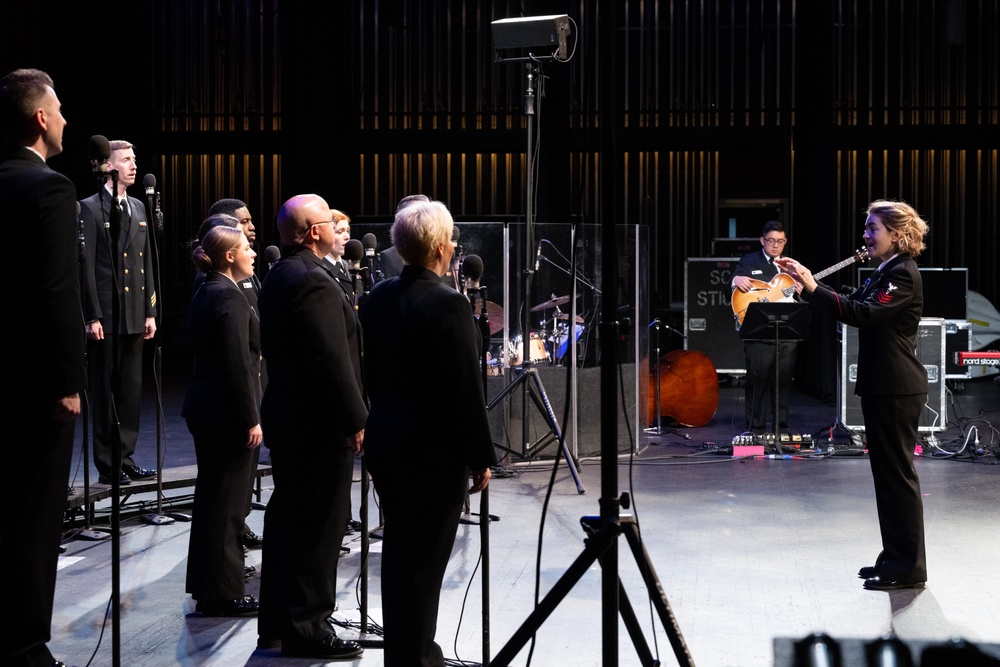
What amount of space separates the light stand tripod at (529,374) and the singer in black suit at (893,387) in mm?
2044

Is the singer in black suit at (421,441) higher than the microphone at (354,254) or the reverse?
the reverse

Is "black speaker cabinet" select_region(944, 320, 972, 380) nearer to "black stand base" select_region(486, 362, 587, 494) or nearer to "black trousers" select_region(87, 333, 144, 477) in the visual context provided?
"black stand base" select_region(486, 362, 587, 494)

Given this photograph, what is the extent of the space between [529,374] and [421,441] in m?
3.70

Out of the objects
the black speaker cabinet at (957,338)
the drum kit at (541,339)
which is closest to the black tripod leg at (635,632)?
the drum kit at (541,339)

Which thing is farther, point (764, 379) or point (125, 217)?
point (764, 379)

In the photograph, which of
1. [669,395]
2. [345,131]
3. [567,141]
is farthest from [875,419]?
[345,131]

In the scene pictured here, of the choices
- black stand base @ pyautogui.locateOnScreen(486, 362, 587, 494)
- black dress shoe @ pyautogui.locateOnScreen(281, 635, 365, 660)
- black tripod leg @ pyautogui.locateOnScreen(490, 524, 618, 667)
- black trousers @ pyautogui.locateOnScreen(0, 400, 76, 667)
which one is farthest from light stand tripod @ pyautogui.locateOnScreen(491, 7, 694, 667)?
black stand base @ pyautogui.locateOnScreen(486, 362, 587, 494)

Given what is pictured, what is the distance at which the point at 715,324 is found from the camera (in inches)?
458

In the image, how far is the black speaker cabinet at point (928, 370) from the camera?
Answer: 26.4 ft

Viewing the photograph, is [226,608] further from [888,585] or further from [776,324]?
[776,324]

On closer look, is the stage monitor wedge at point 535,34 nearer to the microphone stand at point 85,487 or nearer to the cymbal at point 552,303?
the cymbal at point 552,303

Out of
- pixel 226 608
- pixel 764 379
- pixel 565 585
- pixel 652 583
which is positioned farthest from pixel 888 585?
pixel 764 379

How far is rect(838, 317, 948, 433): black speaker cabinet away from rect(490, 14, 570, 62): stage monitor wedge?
339cm

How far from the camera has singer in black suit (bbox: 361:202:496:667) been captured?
9.85ft
